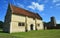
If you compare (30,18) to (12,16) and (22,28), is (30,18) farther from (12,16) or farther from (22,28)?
(12,16)

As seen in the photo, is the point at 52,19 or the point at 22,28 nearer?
the point at 22,28

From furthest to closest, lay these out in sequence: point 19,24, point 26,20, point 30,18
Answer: point 30,18, point 26,20, point 19,24

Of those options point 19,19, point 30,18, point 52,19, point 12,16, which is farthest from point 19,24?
point 52,19

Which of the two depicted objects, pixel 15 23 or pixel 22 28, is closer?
pixel 15 23

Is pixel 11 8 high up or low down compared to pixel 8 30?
up

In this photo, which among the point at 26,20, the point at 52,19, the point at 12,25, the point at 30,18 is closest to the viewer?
the point at 12,25

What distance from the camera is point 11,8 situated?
112ft

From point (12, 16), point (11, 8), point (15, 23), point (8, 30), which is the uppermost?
point (11, 8)

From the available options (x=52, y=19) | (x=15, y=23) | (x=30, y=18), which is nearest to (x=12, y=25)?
(x=15, y=23)

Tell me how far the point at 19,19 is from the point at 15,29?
4.01 metres

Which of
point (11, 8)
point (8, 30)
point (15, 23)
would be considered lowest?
point (8, 30)

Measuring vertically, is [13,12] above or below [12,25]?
above

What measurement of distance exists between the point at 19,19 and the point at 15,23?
8.25 ft

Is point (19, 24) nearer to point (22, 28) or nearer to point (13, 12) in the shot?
point (22, 28)
